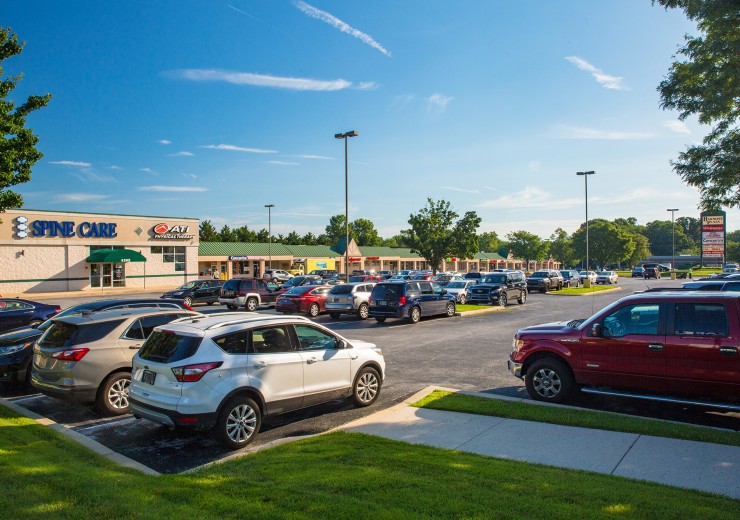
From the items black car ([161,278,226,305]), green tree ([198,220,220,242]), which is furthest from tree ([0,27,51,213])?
green tree ([198,220,220,242])

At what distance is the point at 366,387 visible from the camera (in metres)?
8.69

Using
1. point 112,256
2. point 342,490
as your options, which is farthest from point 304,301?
point 112,256

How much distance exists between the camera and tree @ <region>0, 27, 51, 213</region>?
12.4m

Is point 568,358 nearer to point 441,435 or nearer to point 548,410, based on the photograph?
point 548,410

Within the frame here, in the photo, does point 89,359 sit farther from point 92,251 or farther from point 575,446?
point 92,251

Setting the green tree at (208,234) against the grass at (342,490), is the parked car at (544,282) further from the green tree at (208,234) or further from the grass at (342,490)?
the green tree at (208,234)

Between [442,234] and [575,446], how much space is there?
52.7m

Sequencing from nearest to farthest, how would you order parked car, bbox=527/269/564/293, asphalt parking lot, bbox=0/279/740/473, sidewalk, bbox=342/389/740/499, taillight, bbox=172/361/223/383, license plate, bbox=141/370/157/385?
sidewalk, bbox=342/389/740/499
taillight, bbox=172/361/223/383
license plate, bbox=141/370/157/385
asphalt parking lot, bbox=0/279/740/473
parked car, bbox=527/269/564/293

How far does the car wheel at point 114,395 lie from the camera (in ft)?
27.0

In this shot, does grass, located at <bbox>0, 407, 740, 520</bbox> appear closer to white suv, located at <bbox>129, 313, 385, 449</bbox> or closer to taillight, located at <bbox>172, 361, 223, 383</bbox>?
white suv, located at <bbox>129, 313, 385, 449</bbox>

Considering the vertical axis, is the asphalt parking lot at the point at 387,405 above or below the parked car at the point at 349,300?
below

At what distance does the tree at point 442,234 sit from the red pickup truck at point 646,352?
162 feet

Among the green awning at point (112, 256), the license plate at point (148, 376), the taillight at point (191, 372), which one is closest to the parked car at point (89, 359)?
the license plate at point (148, 376)

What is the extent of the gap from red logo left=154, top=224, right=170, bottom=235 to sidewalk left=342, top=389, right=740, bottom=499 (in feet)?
150
